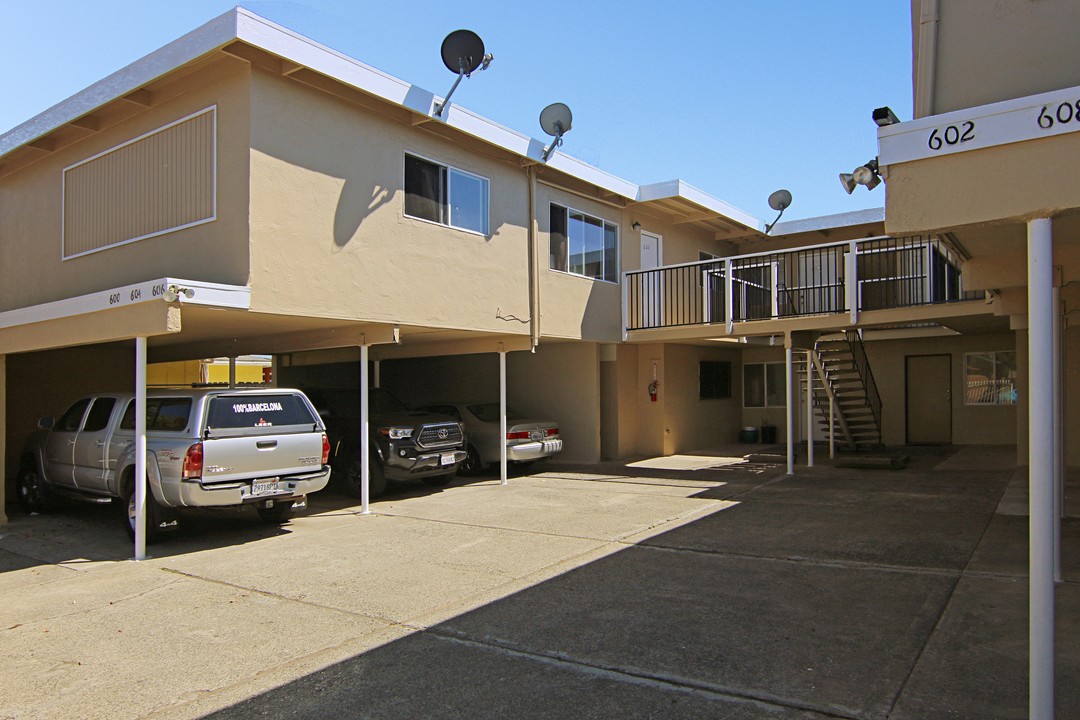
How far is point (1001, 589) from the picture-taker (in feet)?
19.5

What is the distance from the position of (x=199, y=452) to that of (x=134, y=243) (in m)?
3.70

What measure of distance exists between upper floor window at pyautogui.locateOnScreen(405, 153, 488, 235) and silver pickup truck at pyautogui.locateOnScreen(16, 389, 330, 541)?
133 inches

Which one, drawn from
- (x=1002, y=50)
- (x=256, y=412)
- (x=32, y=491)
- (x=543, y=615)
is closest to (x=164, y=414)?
(x=256, y=412)

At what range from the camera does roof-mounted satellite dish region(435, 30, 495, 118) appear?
1015cm

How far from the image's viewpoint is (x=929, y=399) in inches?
692

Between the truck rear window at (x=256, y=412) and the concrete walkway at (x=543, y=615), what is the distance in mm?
1411

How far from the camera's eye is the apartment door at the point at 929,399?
57.0 feet

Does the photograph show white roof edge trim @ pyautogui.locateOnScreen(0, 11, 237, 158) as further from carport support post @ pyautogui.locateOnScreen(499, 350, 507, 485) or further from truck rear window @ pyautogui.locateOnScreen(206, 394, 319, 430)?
carport support post @ pyautogui.locateOnScreen(499, 350, 507, 485)

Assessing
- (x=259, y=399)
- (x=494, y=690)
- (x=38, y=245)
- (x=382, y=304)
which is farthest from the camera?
(x=38, y=245)

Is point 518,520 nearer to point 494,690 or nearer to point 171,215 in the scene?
point 494,690

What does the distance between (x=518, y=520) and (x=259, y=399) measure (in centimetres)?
350

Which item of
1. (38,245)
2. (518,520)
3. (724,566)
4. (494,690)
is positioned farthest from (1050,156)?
(38,245)

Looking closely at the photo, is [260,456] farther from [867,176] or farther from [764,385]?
[764,385]

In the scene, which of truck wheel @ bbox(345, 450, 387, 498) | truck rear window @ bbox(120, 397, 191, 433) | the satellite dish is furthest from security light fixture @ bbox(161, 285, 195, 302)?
the satellite dish
